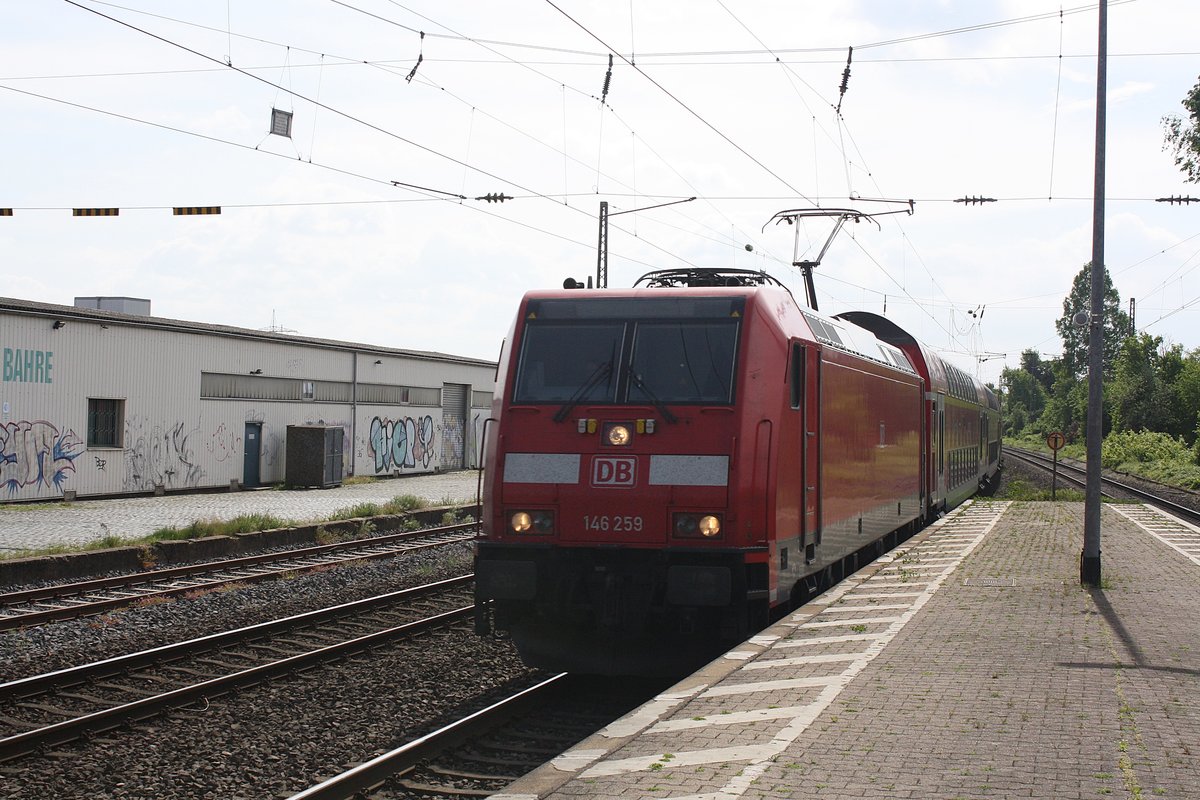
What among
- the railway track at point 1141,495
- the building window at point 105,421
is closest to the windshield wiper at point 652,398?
the railway track at point 1141,495

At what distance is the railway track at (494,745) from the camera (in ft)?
22.5

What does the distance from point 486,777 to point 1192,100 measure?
30.1 metres

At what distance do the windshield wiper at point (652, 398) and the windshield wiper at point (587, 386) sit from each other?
0.67 feet

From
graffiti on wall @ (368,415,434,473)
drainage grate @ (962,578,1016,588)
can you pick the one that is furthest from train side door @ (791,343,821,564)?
graffiti on wall @ (368,415,434,473)

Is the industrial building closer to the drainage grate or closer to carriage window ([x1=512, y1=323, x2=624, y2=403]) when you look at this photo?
carriage window ([x1=512, y1=323, x2=624, y2=403])

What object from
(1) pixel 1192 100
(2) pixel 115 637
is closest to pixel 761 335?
(2) pixel 115 637

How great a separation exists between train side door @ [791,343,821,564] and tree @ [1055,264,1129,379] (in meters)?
106

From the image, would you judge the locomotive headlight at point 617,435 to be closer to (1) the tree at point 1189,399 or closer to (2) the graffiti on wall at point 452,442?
(2) the graffiti on wall at point 452,442

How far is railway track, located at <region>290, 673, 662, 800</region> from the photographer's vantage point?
270 inches

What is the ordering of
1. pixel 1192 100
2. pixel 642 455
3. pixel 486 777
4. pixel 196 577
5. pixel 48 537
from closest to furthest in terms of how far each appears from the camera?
pixel 486 777 < pixel 642 455 < pixel 196 577 < pixel 48 537 < pixel 1192 100

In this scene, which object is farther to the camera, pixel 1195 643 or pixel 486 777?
pixel 1195 643

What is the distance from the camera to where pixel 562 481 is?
9328 millimetres

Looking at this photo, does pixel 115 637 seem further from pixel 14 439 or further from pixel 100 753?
pixel 14 439

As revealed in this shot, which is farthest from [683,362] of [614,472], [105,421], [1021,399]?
[1021,399]
